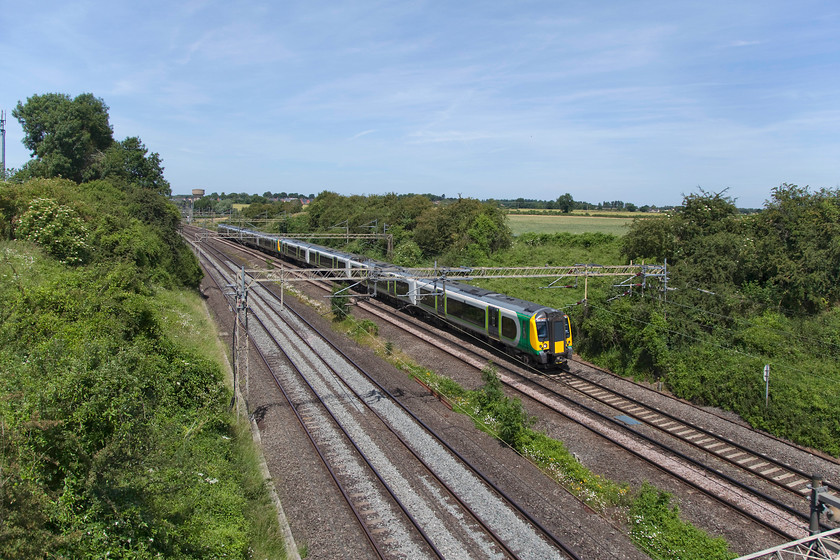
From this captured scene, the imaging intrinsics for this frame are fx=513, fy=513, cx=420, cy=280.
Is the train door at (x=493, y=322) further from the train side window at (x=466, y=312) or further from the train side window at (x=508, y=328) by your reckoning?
the train side window at (x=508, y=328)

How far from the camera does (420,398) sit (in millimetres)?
17922

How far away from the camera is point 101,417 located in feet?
26.5

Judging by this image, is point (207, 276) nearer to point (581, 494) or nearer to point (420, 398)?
point (420, 398)

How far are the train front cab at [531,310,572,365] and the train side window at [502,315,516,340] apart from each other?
1.09 m

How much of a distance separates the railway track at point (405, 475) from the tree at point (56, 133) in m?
32.4

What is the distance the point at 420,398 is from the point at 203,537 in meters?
9.76

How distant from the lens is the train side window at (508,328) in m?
21.2

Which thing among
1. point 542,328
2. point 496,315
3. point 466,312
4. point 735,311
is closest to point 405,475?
point 542,328

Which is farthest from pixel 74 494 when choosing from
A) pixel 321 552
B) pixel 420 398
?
pixel 420 398

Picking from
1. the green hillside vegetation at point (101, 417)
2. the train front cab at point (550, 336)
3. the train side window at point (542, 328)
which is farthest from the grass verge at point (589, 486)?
the green hillside vegetation at point (101, 417)

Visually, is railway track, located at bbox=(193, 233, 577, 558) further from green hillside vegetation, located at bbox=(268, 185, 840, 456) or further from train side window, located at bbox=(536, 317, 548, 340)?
green hillside vegetation, located at bbox=(268, 185, 840, 456)

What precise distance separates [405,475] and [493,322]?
10.6m

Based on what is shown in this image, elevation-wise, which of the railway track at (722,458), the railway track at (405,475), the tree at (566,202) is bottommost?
the railway track at (722,458)

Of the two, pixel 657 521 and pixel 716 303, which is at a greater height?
pixel 716 303
